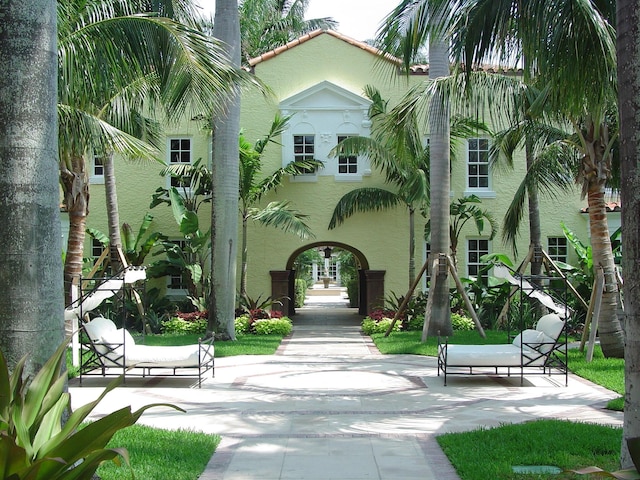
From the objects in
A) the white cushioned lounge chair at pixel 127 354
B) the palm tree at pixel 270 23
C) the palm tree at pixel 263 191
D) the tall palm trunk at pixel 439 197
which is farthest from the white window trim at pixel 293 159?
the white cushioned lounge chair at pixel 127 354

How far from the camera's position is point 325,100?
923 inches

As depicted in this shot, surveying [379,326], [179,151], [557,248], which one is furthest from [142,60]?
[557,248]

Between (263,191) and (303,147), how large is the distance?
2.22 metres

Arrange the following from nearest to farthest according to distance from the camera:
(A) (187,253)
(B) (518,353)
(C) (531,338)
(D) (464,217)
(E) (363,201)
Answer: (B) (518,353), (C) (531,338), (A) (187,253), (E) (363,201), (D) (464,217)

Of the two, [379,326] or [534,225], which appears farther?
[379,326]

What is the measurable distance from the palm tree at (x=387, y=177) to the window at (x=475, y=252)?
2.34 m

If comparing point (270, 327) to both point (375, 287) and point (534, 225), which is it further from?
point (534, 225)

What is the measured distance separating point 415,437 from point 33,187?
469 centimetres

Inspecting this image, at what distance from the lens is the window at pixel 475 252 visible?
23.8m

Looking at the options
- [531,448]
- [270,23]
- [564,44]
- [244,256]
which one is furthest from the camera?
[270,23]

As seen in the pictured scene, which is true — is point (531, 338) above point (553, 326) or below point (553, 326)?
below

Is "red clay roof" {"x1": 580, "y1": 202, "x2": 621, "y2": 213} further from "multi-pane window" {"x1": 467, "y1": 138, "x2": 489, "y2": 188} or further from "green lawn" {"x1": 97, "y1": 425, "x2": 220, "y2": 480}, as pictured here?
"green lawn" {"x1": 97, "y1": 425, "x2": 220, "y2": 480}

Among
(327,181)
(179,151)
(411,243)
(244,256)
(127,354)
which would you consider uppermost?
(179,151)

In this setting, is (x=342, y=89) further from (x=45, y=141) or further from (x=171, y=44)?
(x=45, y=141)
